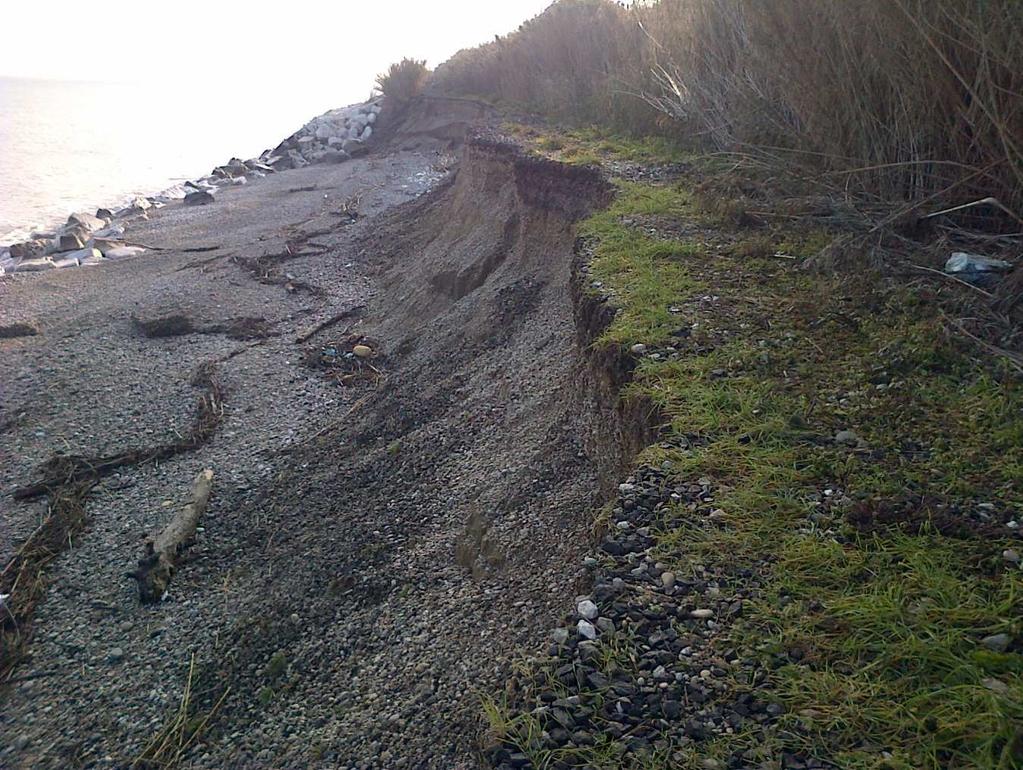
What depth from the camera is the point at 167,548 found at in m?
5.80

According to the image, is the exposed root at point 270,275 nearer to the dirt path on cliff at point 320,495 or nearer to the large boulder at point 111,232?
the dirt path on cliff at point 320,495

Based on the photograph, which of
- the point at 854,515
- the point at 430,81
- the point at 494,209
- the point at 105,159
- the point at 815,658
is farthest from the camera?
the point at 105,159

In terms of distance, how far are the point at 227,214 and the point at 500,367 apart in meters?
12.7

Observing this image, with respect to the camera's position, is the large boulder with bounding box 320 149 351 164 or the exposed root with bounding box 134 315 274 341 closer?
the exposed root with bounding box 134 315 274 341

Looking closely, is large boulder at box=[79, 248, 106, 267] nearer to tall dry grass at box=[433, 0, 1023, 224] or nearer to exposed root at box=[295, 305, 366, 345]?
exposed root at box=[295, 305, 366, 345]

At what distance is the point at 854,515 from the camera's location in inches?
109

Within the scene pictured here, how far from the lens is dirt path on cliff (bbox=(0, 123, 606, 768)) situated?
3.93 m

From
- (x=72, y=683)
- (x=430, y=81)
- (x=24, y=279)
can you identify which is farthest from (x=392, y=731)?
(x=430, y=81)

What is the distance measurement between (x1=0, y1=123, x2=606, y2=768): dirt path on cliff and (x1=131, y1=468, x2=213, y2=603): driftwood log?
0.12 metres

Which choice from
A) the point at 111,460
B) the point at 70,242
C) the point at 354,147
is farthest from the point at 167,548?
the point at 354,147

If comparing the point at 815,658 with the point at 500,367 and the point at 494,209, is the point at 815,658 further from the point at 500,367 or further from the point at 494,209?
the point at 494,209

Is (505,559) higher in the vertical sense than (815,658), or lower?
lower

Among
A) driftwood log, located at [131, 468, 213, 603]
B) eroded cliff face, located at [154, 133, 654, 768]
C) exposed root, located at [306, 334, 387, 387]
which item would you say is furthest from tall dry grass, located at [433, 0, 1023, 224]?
driftwood log, located at [131, 468, 213, 603]

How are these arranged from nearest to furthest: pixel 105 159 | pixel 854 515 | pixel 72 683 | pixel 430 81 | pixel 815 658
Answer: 1. pixel 815 658
2. pixel 854 515
3. pixel 72 683
4. pixel 430 81
5. pixel 105 159
